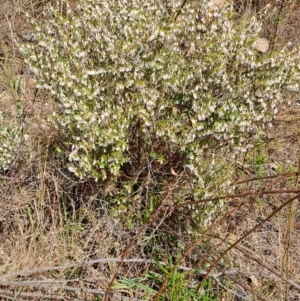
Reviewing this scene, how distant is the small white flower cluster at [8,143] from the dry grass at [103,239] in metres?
0.13

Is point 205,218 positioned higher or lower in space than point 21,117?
lower

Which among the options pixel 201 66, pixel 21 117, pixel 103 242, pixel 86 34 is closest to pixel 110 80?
pixel 86 34

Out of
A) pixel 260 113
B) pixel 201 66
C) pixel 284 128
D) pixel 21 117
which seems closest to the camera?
pixel 201 66

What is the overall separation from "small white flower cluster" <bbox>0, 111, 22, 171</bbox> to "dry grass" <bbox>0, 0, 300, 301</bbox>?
0.13 meters

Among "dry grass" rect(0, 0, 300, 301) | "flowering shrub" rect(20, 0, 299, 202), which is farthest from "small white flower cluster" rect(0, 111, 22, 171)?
"flowering shrub" rect(20, 0, 299, 202)

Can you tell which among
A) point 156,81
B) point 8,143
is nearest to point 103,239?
point 8,143

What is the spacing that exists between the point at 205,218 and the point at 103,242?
68cm

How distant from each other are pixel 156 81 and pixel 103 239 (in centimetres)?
108

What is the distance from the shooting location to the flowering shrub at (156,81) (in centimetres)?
282

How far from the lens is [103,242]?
3.08 m

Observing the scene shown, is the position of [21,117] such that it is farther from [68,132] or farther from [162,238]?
[162,238]

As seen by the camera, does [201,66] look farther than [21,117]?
No

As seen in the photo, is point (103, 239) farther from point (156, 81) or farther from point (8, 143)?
point (156, 81)

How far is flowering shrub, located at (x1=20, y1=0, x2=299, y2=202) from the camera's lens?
2.82 meters
